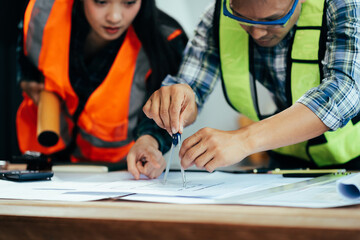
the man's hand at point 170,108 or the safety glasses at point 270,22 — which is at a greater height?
the safety glasses at point 270,22

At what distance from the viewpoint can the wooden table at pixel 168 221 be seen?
44cm

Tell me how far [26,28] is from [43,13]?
8 cm

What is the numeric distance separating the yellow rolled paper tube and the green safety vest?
0.50m

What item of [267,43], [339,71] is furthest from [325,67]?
[267,43]

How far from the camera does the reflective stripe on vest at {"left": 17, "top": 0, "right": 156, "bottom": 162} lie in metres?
1.33

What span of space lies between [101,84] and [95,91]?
0.03m

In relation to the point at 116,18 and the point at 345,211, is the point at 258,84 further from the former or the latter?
the point at 345,211

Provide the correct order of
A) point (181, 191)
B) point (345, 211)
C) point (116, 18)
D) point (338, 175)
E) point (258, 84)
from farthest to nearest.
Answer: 1. point (116, 18)
2. point (258, 84)
3. point (338, 175)
4. point (181, 191)
5. point (345, 211)

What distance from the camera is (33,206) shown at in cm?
55

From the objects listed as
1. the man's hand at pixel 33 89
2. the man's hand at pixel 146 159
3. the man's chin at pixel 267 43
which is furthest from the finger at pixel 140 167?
the man's hand at pixel 33 89

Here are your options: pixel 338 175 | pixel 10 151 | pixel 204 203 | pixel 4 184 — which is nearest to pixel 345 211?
pixel 204 203

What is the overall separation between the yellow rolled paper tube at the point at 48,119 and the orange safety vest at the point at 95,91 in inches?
1.0

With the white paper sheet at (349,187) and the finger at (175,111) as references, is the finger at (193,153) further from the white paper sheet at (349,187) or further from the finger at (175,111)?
the white paper sheet at (349,187)

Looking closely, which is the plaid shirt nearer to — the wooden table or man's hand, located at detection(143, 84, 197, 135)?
man's hand, located at detection(143, 84, 197, 135)
